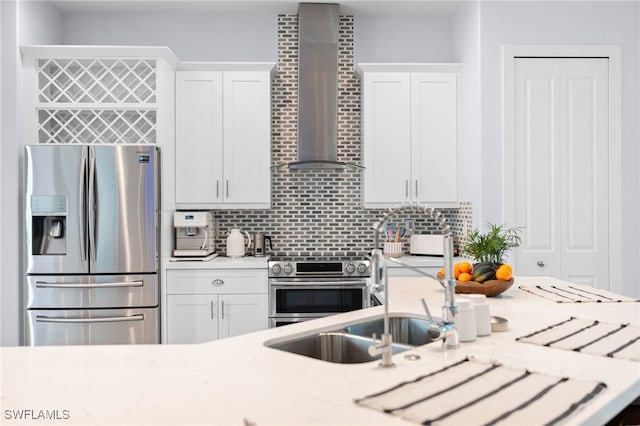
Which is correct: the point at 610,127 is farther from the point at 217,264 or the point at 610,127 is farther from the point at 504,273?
the point at 217,264

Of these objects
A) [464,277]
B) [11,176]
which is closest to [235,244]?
[11,176]

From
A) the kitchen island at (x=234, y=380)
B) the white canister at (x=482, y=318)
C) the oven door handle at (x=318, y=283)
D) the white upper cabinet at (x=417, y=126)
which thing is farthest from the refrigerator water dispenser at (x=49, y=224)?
the white canister at (x=482, y=318)

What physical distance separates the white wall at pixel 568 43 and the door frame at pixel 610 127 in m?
0.04

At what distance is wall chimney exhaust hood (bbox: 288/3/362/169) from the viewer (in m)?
4.78

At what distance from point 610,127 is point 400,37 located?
2.06m

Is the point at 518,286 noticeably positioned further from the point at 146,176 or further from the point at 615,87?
the point at 146,176

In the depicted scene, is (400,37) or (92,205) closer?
(92,205)

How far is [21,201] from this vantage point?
407 cm

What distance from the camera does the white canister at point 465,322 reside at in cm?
186

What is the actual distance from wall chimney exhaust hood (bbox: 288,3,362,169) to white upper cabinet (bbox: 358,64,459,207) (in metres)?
0.33

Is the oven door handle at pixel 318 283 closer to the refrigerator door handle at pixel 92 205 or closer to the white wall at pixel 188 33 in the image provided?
the refrigerator door handle at pixel 92 205

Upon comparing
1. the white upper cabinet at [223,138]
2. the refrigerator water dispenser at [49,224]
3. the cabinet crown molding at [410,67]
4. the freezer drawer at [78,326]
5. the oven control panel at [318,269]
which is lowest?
the freezer drawer at [78,326]

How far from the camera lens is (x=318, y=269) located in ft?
14.5

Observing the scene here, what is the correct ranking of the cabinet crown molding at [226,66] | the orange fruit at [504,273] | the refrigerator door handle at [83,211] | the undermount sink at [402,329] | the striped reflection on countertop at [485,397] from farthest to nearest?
1. the cabinet crown molding at [226,66]
2. the refrigerator door handle at [83,211]
3. the orange fruit at [504,273]
4. the undermount sink at [402,329]
5. the striped reflection on countertop at [485,397]
